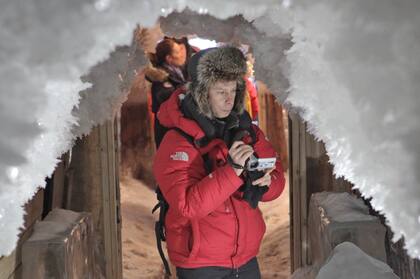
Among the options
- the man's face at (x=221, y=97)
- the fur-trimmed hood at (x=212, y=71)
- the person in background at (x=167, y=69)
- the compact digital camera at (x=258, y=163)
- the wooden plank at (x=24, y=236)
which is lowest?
the wooden plank at (x=24, y=236)

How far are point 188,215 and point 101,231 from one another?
173 centimetres

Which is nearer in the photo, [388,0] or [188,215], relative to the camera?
[388,0]

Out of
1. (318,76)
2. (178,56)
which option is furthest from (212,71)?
(178,56)

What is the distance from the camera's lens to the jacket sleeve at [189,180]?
2492 mm

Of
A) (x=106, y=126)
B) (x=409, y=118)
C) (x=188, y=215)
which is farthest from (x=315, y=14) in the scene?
(x=106, y=126)

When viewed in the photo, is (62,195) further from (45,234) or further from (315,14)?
(315,14)

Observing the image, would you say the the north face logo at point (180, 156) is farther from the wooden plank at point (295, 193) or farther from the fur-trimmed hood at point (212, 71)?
the wooden plank at point (295, 193)

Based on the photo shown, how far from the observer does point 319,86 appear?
1.50 m

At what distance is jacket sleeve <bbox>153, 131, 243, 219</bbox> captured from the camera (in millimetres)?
2492

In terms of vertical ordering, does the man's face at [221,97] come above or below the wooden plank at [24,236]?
above

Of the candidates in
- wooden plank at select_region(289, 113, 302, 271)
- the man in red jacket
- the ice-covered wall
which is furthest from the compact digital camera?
wooden plank at select_region(289, 113, 302, 271)

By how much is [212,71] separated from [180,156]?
1.37 ft

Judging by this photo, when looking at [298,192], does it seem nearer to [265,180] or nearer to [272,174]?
[272,174]

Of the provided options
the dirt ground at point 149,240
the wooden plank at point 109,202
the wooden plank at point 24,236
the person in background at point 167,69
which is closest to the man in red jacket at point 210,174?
the wooden plank at point 24,236
